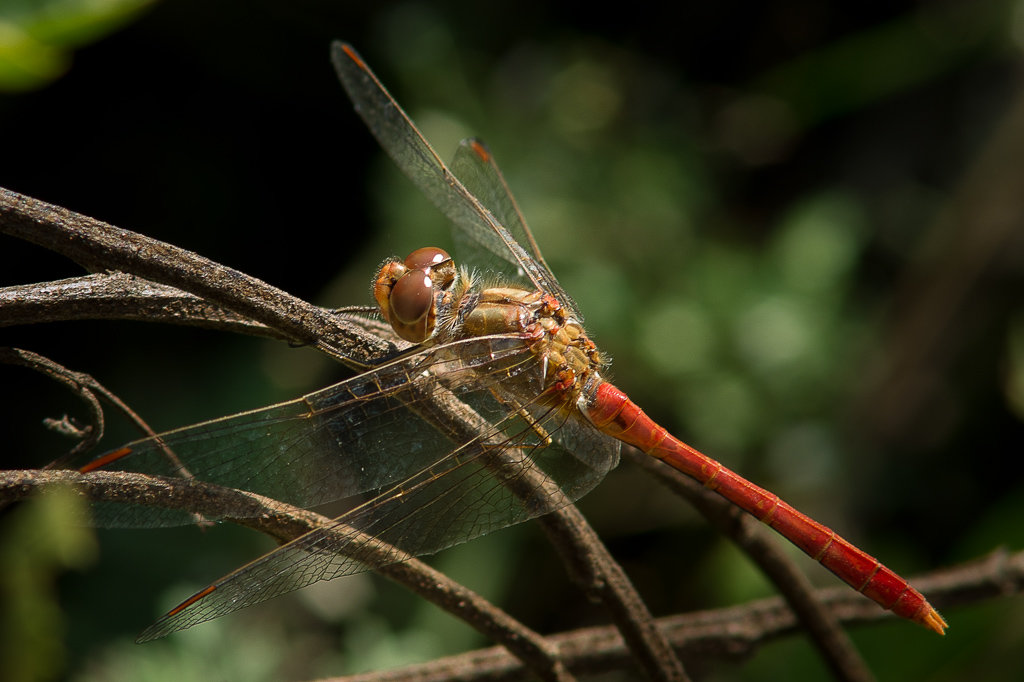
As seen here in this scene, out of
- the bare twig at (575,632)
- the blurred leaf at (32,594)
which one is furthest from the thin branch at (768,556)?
the blurred leaf at (32,594)

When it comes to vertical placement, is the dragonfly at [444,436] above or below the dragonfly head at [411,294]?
below

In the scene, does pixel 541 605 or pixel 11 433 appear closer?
pixel 11 433

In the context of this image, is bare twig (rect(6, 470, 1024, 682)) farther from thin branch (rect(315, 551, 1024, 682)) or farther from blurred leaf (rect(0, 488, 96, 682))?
blurred leaf (rect(0, 488, 96, 682))

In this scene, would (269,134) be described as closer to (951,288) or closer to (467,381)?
(467,381)

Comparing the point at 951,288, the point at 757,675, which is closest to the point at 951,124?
the point at 951,288

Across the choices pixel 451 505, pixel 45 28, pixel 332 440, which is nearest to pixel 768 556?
pixel 451 505

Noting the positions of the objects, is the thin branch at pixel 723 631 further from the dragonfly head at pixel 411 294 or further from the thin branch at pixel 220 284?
the dragonfly head at pixel 411 294

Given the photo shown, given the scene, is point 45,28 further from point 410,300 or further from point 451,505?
point 451,505

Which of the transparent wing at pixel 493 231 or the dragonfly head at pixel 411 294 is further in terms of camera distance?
the transparent wing at pixel 493 231
